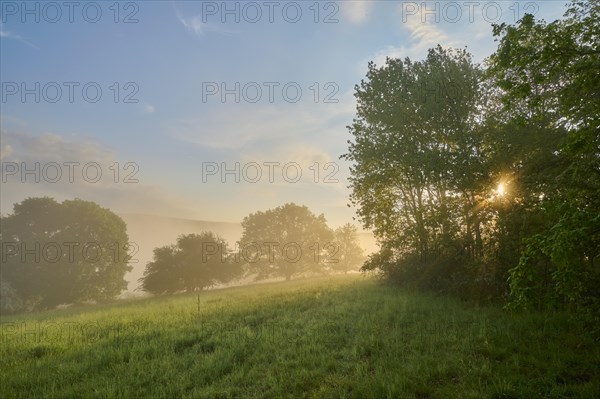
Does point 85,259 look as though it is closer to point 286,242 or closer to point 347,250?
point 286,242

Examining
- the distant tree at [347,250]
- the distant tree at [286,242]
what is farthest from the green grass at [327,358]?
the distant tree at [347,250]

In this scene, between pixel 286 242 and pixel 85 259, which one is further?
pixel 286 242

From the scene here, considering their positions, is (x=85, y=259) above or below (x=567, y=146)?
below

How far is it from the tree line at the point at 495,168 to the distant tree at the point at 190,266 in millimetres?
30757

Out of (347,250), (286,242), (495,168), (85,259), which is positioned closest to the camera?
(495,168)

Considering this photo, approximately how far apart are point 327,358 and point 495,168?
43.6 ft

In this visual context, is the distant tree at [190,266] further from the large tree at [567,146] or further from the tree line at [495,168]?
the large tree at [567,146]

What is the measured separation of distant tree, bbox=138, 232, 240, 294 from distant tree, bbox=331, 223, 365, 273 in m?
26.3

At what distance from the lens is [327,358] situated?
10.2 metres

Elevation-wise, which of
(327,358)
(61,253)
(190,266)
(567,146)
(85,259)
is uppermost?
(567,146)

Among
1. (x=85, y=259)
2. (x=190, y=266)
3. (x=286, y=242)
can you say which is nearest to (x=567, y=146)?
(x=190, y=266)

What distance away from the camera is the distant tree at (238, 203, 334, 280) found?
201 ft

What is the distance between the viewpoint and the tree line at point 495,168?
27.3ft

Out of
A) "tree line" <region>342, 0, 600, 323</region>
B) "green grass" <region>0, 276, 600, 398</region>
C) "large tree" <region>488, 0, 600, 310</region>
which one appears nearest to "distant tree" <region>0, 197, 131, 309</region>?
"green grass" <region>0, 276, 600, 398</region>
